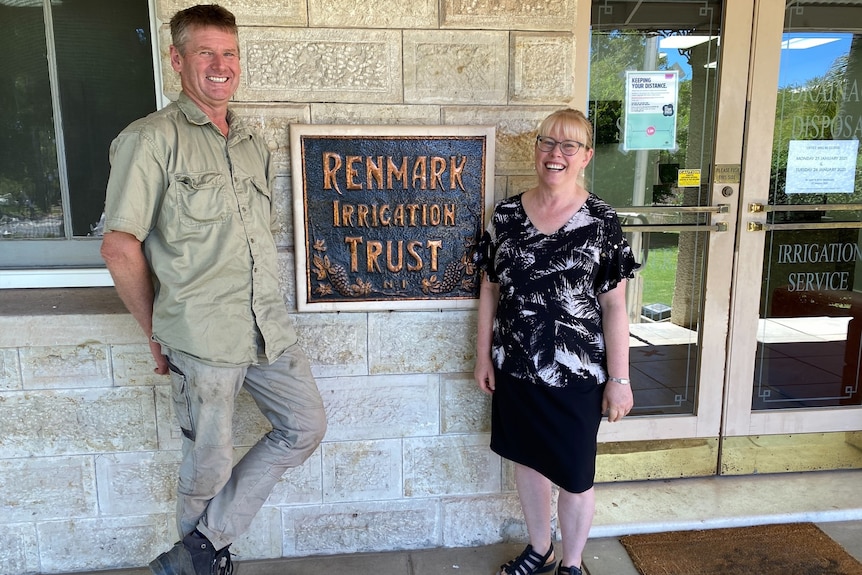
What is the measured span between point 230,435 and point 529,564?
1322 mm

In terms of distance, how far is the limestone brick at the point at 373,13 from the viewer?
2277 millimetres

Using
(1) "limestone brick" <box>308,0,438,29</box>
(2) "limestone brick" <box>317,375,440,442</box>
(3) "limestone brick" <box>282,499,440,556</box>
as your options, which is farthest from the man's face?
(3) "limestone brick" <box>282,499,440,556</box>

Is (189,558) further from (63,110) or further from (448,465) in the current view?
(63,110)

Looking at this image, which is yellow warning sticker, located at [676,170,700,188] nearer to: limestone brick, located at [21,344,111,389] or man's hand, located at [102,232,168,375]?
man's hand, located at [102,232,168,375]

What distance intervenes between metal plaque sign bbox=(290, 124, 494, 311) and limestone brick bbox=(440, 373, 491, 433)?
1.10ft

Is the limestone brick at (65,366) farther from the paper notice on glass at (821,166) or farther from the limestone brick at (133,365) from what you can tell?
the paper notice on glass at (821,166)

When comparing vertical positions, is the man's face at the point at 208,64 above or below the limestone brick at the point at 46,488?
above

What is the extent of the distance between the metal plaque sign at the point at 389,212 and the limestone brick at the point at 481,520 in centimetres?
90

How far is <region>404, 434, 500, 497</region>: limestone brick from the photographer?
2627mm

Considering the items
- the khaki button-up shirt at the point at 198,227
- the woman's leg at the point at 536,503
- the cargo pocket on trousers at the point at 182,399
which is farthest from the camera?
the woman's leg at the point at 536,503

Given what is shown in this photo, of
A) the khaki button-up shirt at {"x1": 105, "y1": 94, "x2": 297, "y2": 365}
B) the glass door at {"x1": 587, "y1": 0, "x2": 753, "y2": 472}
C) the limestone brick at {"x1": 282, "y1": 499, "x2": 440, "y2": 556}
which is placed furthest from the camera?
the glass door at {"x1": 587, "y1": 0, "x2": 753, "y2": 472}

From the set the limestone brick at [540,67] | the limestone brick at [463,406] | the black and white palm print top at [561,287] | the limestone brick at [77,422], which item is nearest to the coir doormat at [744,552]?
the limestone brick at [463,406]

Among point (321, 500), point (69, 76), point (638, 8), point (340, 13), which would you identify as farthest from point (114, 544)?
point (638, 8)

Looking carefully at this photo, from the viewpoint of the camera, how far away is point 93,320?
7.78 ft
